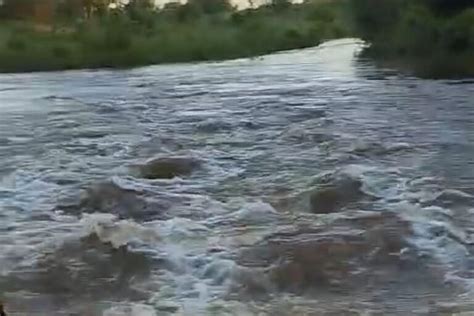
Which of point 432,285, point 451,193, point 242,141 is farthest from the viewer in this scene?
point 242,141

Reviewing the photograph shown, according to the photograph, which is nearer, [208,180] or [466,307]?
[466,307]

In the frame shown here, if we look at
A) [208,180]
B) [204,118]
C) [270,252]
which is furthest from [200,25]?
[270,252]

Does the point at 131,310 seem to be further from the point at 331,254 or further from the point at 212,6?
the point at 212,6

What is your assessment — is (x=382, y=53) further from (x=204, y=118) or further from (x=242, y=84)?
(x=204, y=118)

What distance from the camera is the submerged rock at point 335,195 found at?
8.66 metres

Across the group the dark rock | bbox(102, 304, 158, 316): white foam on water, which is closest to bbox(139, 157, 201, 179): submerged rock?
the dark rock

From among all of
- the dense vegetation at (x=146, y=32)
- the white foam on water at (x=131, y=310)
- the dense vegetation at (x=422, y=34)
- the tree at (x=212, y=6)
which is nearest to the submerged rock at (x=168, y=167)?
the white foam on water at (x=131, y=310)

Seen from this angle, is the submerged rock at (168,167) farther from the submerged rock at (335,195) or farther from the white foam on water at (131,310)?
the white foam on water at (131,310)

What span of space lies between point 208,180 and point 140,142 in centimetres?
338

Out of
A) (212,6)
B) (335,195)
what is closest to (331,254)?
(335,195)

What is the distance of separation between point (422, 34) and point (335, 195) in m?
21.1

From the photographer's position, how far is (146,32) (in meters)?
40.7

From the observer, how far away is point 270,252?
729 cm

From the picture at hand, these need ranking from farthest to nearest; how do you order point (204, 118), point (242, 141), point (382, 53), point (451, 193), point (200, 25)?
point (200, 25) < point (382, 53) < point (204, 118) < point (242, 141) < point (451, 193)
